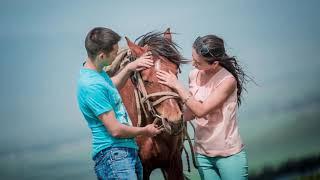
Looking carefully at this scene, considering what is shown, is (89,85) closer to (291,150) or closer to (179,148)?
(179,148)

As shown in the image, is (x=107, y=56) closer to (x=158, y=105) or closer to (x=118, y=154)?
Result: (x=118, y=154)

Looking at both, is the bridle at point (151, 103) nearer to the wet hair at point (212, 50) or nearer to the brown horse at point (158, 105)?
A: the brown horse at point (158, 105)

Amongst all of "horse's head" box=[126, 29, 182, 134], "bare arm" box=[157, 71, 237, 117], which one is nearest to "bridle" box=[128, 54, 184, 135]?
"horse's head" box=[126, 29, 182, 134]

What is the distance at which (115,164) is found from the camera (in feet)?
8.47

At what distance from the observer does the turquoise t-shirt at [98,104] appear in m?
2.54

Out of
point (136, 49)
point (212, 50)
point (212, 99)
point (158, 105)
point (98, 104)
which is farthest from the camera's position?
point (136, 49)

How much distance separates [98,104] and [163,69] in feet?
2.50

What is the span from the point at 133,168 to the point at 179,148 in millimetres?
1127

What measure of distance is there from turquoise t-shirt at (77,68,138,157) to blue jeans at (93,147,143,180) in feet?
0.08

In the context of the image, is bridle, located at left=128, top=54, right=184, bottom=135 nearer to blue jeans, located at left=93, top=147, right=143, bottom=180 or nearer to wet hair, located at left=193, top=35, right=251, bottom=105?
wet hair, located at left=193, top=35, right=251, bottom=105

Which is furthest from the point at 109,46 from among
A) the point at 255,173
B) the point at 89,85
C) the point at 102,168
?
the point at 255,173

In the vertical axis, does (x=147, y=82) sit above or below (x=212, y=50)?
below

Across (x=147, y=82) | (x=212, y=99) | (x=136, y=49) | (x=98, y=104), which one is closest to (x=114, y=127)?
(x=98, y=104)

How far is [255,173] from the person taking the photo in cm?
536
